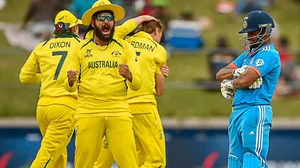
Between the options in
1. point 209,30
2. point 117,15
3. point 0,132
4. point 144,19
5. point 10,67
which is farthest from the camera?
point 209,30

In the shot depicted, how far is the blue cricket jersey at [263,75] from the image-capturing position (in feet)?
34.9

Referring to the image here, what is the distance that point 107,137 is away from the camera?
11.4 m

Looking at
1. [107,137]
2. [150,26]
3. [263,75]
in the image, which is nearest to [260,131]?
[263,75]

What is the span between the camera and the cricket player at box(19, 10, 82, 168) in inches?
482

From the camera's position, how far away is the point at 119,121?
1123 centimetres

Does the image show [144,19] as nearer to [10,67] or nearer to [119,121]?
[119,121]

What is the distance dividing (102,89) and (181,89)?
24.3 ft

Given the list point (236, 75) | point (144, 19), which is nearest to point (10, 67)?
point (144, 19)

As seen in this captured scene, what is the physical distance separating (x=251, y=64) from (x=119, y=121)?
1742 mm

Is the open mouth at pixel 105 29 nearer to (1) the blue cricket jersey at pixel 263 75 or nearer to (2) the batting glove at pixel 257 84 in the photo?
(1) the blue cricket jersey at pixel 263 75

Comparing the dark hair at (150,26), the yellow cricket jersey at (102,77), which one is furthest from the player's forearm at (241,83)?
the dark hair at (150,26)

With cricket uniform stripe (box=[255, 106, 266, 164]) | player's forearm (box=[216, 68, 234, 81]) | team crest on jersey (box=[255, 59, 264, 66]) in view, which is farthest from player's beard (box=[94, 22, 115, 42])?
cricket uniform stripe (box=[255, 106, 266, 164])

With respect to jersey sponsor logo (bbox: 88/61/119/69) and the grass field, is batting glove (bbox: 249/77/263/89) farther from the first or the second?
the grass field

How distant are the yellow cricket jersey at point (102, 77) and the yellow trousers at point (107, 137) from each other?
0.09 meters
